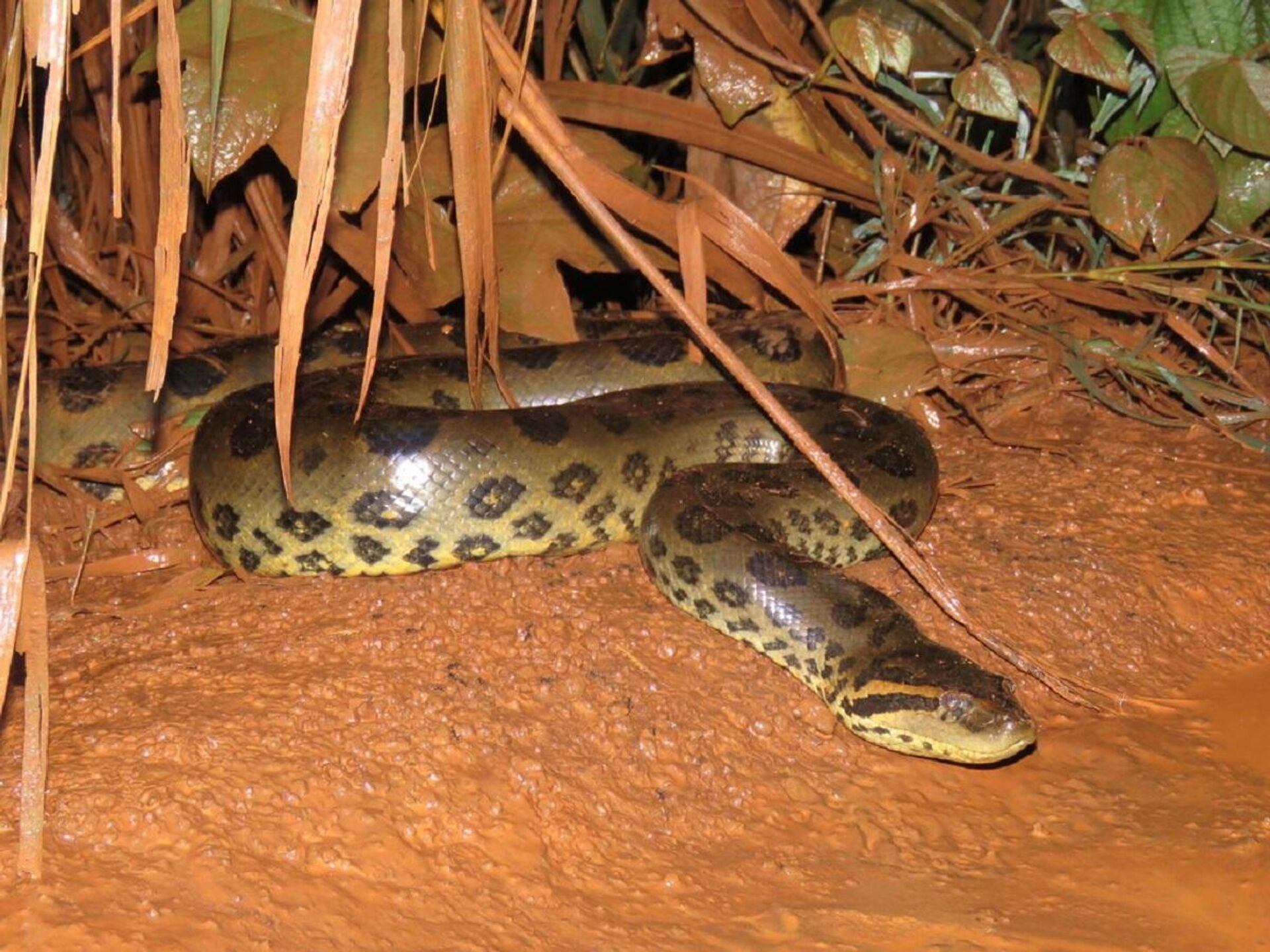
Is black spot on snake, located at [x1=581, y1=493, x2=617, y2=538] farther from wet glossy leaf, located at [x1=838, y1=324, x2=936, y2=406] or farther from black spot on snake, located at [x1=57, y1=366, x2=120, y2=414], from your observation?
black spot on snake, located at [x1=57, y1=366, x2=120, y2=414]

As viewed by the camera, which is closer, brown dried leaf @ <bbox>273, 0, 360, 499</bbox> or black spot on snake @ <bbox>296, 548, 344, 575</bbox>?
brown dried leaf @ <bbox>273, 0, 360, 499</bbox>

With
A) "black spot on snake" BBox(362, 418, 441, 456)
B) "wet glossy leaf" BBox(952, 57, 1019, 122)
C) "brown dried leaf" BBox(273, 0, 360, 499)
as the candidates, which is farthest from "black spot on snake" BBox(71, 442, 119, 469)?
"wet glossy leaf" BBox(952, 57, 1019, 122)

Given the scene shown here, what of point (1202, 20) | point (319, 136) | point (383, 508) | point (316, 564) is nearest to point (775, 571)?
point (383, 508)

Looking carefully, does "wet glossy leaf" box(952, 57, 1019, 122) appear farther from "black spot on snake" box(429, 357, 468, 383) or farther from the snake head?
the snake head

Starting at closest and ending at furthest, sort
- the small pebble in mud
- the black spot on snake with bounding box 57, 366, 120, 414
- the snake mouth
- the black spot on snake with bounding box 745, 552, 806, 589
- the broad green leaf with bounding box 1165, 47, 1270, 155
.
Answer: the snake mouth
the small pebble in mud
the black spot on snake with bounding box 745, 552, 806, 589
the broad green leaf with bounding box 1165, 47, 1270, 155
the black spot on snake with bounding box 57, 366, 120, 414

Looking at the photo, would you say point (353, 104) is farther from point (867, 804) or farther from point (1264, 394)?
point (1264, 394)

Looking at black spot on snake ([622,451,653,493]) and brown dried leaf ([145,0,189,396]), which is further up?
brown dried leaf ([145,0,189,396])

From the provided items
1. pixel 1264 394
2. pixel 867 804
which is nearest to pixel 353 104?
pixel 867 804

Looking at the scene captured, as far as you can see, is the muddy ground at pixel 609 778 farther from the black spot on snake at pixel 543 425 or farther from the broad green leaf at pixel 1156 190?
the broad green leaf at pixel 1156 190

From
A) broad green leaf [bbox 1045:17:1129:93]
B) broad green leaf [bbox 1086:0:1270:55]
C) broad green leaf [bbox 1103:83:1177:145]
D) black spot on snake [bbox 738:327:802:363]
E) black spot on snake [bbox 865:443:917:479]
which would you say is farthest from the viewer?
black spot on snake [bbox 738:327:802:363]

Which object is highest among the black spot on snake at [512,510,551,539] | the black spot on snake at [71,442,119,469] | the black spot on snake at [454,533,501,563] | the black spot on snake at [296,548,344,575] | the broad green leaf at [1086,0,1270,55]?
the broad green leaf at [1086,0,1270,55]
